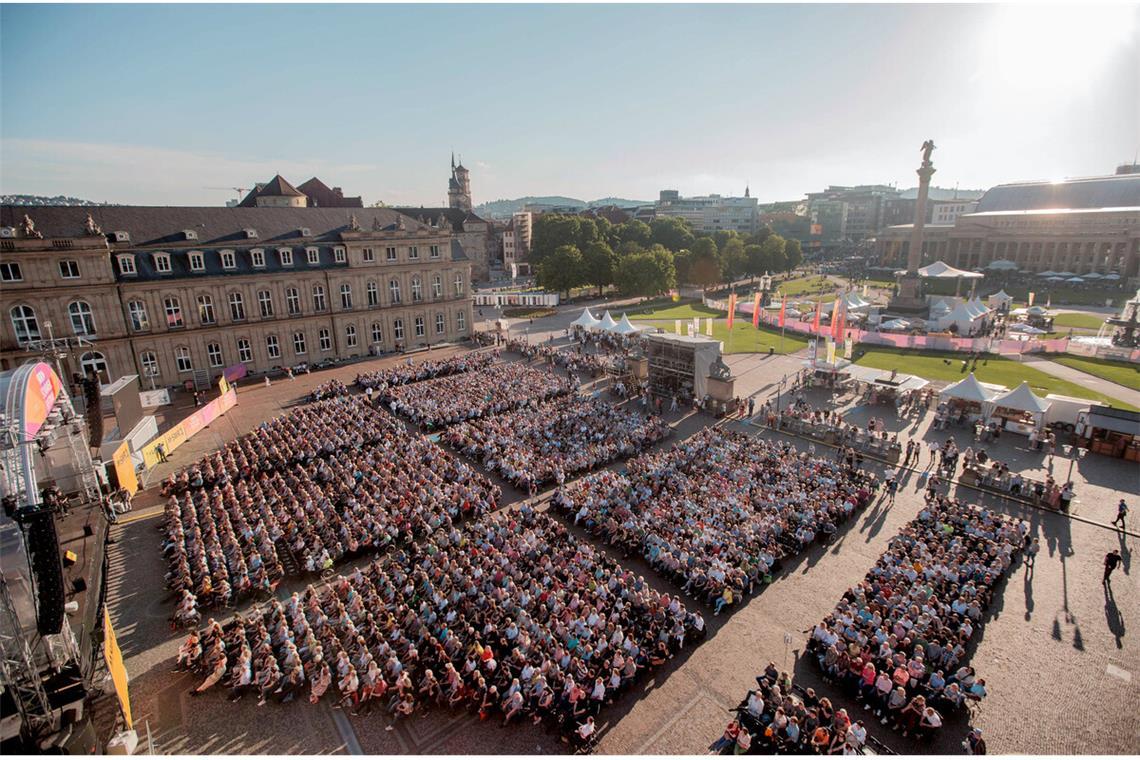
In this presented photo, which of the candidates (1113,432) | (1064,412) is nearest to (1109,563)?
(1113,432)

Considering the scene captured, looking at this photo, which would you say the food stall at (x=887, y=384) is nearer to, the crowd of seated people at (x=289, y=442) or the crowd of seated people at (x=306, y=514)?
the crowd of seated people at (x=306, y=514)

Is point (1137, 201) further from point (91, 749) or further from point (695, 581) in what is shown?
point (91, 749)

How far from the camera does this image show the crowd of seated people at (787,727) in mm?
13039

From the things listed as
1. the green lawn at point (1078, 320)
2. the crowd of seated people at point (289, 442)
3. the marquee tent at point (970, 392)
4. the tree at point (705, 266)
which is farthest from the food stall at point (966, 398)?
the tree at point (705, 266)

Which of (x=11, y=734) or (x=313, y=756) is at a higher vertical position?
(x=11, y=734)

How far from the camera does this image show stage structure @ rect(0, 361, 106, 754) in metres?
11.8

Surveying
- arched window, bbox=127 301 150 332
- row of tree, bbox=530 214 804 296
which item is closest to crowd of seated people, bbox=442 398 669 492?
arched window, bbox=127 301 150 332

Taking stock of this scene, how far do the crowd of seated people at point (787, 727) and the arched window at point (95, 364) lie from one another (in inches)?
1906

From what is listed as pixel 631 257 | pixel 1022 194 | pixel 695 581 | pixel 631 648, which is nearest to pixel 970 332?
pixel 631 257

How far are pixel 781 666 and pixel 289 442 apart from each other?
2651 cm

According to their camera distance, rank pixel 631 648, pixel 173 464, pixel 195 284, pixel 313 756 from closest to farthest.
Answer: pixel 313 756, pixel 631 648, pixel 173 464, pixel 195 284

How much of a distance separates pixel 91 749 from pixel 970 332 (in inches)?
2788

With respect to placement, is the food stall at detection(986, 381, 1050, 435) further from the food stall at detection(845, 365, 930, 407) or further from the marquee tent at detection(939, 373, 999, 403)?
the food stall at detection(845, 365, 930, 407)

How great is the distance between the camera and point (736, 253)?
342ft
